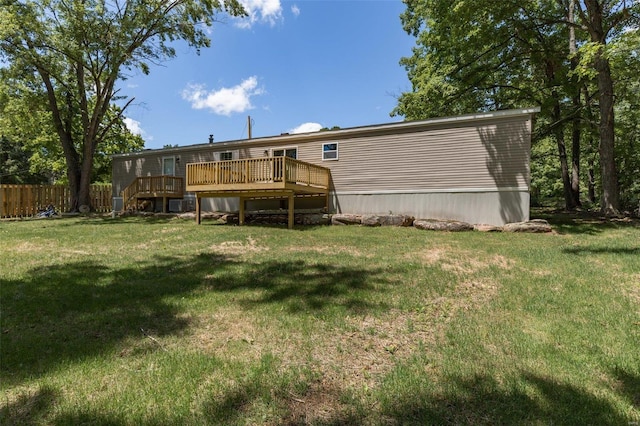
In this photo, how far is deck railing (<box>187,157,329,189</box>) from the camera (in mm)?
11555

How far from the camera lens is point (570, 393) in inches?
102

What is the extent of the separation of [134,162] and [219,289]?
57.4ft

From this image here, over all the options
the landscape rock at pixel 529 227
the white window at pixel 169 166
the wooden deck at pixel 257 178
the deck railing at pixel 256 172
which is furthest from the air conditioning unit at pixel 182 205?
the landscape rock at pixel 529 227

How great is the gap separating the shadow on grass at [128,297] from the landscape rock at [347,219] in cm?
601

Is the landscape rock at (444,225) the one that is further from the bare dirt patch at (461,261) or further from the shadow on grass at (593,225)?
the bare dirt patch at (461,261)

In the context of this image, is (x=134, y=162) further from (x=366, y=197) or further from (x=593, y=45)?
(x=593, y=45)

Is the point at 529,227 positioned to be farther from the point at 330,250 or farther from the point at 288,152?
the point at 288,152

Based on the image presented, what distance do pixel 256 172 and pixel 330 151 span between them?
3.83m

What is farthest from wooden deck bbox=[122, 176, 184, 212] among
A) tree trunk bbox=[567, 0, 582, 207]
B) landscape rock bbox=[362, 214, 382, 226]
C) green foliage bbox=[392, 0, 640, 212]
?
tree trunk bbox=[567, 0, 582, 207]

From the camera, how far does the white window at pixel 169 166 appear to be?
1814 centimetres

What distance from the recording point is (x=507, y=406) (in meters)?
2.44

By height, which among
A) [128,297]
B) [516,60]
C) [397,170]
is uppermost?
[516,60]

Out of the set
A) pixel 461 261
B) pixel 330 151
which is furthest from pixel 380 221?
pixel 461 261

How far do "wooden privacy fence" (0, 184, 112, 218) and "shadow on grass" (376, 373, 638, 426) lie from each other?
21291mm
